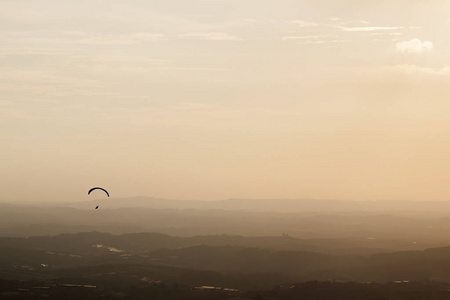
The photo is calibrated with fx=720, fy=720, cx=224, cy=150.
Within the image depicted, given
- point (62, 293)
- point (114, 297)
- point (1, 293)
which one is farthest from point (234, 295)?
point (1, 293)

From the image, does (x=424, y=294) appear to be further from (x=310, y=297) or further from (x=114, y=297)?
(x=114, y=297)

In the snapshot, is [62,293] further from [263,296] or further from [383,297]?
[383,297]

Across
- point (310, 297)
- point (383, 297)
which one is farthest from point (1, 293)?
point (383, 297)

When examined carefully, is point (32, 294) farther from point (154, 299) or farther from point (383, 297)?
point (383, 297)

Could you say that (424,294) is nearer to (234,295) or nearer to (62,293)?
(234,295)

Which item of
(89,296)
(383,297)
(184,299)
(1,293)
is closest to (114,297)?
(89,296)

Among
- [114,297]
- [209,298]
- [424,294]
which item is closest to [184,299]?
[209,298]
